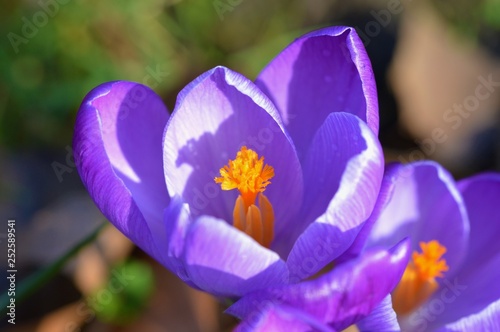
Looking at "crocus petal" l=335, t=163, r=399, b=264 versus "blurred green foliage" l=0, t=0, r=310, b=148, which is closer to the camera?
"crocus petal" l=335, t=163, r=399, b=264

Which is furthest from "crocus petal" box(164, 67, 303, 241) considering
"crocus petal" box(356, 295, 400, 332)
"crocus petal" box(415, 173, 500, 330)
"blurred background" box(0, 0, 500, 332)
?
"blurred background" box(0, 0, 500, 332)

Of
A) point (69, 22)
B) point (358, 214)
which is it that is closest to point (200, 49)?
point (69, 22)

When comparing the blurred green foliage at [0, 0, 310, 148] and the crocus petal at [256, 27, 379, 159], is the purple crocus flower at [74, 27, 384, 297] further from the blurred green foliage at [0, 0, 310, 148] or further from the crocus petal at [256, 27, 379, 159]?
the blurred green foliage at [0, 0, 310, 148]

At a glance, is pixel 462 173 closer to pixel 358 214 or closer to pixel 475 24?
pixel 475 24

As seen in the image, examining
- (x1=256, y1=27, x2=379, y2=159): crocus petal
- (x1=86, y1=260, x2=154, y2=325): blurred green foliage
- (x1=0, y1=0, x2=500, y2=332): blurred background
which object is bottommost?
(x1=86, y1=260, x2=154, y2=325): blurred green foliage

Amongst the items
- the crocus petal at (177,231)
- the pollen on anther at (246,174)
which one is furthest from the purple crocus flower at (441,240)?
the crocus petal at (177,231)

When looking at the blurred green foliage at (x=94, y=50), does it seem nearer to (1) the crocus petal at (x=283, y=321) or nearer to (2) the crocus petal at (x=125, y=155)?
(2) the crocus petal at (x=125, y=155)
